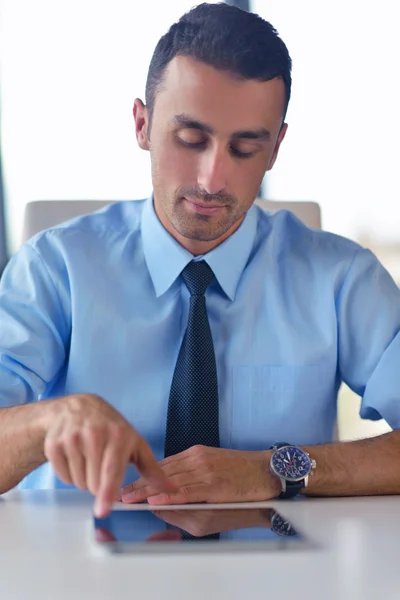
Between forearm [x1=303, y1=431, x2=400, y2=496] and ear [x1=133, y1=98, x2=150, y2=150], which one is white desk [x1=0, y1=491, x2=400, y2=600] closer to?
forearm [x1=303, y1=431, x2=400, y2=496]

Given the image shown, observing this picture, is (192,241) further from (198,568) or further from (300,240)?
(198,568)

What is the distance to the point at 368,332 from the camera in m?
1.63

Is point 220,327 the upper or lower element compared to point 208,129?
lower

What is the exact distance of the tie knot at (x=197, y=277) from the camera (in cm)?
157

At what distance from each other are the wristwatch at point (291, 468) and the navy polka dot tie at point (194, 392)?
0.51 feet

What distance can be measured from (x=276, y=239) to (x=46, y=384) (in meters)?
0.54

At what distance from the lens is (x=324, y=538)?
3.30ft

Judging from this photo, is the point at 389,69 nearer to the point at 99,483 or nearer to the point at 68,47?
the point at 68,47

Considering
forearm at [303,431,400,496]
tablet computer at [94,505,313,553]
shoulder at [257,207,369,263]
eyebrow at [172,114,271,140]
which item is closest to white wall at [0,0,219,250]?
shoulder at [257,207,369,263]

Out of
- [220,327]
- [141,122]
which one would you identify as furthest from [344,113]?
[220,327]

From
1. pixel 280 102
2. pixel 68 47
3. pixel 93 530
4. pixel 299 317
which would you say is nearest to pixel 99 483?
pixel 93 530

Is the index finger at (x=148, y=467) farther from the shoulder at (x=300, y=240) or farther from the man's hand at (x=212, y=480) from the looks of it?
the shoulder at (x=300, y=240)

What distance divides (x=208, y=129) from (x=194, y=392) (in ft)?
1.45

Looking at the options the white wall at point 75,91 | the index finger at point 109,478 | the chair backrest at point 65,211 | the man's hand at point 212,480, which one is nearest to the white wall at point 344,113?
the white wall at point 75,91
